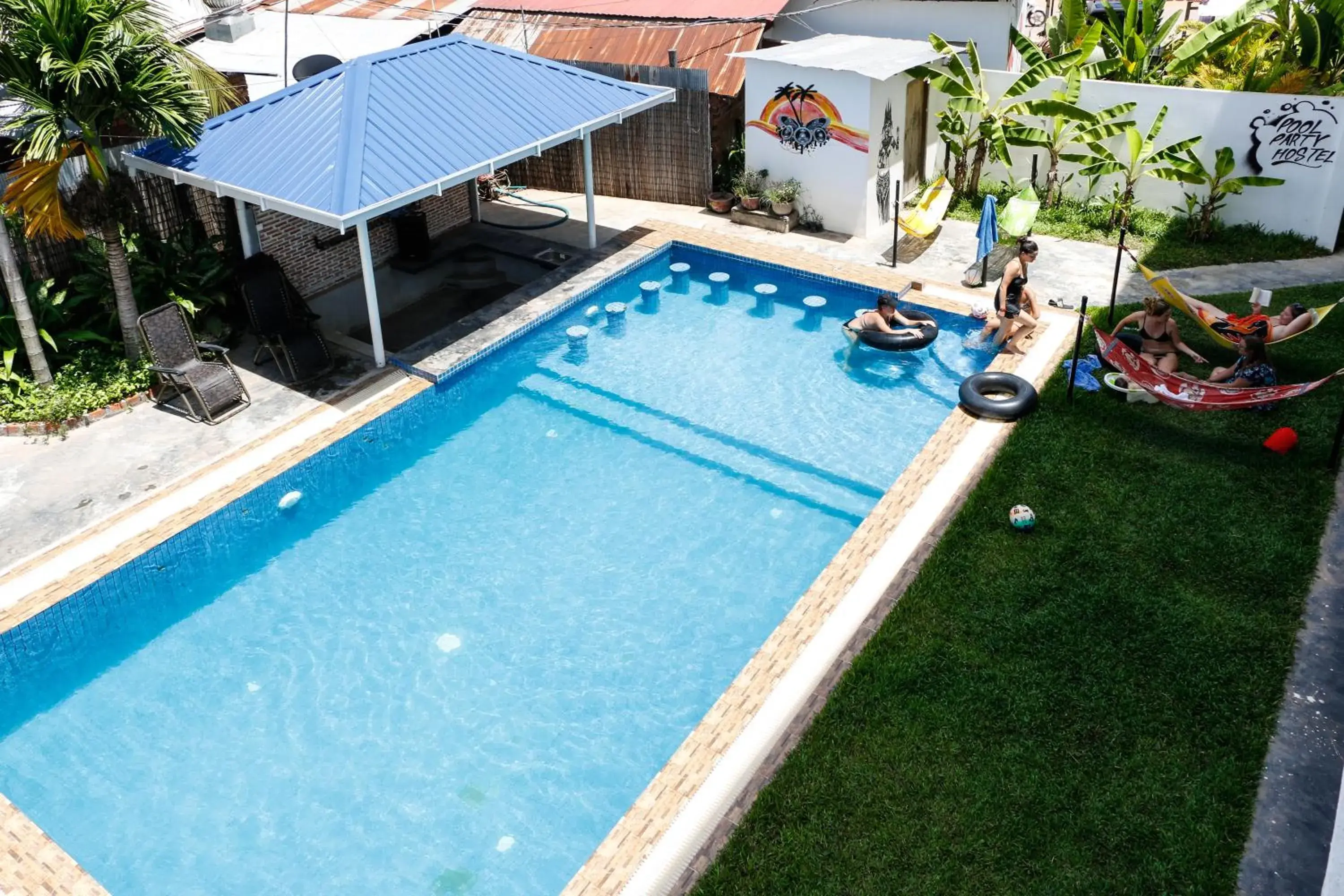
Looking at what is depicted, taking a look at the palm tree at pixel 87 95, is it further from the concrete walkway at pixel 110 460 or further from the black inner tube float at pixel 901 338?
the black inner tube float at pixel 901 338

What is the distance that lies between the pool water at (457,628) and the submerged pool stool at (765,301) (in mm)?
1749

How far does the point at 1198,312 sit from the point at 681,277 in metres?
8.40

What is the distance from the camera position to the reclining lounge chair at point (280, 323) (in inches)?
579

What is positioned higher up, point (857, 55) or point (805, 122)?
point (857, 55)

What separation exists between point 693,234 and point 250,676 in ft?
40.0

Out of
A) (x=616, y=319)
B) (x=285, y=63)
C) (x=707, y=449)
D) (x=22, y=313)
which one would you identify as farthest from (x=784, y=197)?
(x=22, y=313)

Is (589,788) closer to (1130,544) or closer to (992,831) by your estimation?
(992,831)

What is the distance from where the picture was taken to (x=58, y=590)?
1081 centimetres

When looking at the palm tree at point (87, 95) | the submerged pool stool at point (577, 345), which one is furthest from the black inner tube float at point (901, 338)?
the palm tree at point (87, 95)

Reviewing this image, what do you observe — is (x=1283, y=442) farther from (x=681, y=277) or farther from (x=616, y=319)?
(x=681, y=277)

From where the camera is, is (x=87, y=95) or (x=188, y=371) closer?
(x=87, y=95)

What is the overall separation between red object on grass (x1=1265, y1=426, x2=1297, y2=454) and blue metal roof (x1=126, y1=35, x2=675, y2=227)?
1061 centimetres

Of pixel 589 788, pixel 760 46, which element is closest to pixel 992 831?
pixel 589 788

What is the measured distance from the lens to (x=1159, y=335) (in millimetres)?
14273
